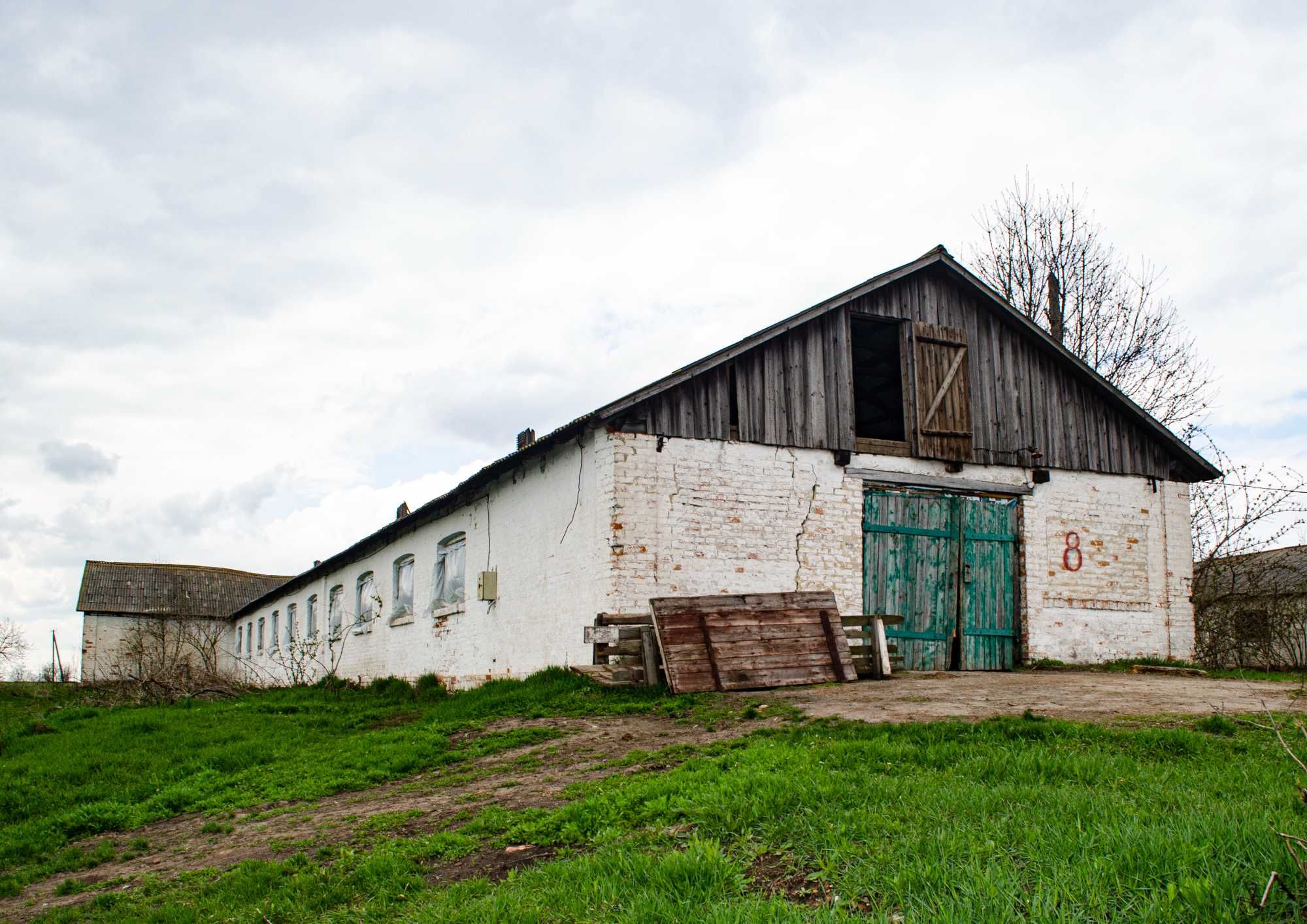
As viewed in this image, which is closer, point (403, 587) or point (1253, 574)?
point (403, 587)

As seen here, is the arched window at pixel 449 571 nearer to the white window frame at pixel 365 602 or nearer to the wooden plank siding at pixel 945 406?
the white window frame at pixel 365 602

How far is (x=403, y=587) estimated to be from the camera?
19469 mm

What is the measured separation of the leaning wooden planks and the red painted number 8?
5.13 meters

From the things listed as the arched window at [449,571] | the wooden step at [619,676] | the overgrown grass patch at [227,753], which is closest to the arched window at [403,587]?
the arched window at [449,571]

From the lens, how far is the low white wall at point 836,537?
1205 cm

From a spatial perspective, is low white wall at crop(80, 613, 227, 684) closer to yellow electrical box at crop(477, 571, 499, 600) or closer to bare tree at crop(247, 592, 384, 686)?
bare tree at crop(247, 592, 384, 686)

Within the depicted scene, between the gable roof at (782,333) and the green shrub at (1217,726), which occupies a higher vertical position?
the gable roof at (782,333)

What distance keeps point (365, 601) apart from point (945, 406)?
1329 centimetres

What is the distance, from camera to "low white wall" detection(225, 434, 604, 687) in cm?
1250

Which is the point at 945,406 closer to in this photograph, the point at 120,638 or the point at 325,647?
the point at 325,647

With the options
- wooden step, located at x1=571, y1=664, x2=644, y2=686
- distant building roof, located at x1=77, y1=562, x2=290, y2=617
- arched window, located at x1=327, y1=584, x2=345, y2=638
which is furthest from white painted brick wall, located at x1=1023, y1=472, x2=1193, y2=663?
distant building roof, located at x1=77, y1=562, x2=290, y2=617

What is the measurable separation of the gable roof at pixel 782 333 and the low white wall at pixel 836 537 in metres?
0.48

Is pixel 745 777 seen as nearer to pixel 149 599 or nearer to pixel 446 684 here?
pixel 446 684

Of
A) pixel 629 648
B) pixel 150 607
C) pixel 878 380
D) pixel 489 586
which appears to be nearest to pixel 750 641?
pixel 629 648
